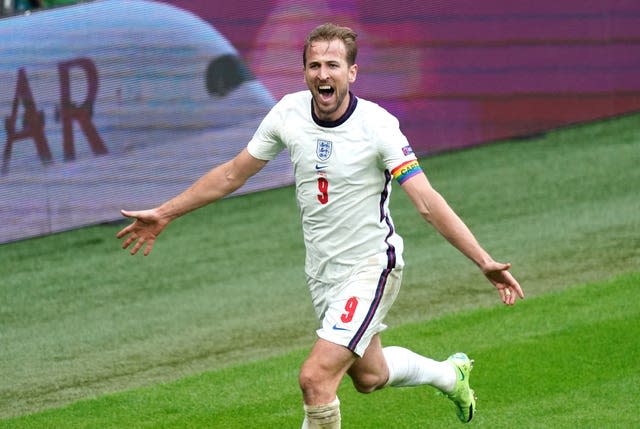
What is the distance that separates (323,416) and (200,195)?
1.36 m

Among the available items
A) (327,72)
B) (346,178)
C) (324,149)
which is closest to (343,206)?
(346,178)

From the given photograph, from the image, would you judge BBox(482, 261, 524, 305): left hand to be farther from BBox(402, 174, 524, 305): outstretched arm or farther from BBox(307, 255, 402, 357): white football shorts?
BBox(307, 255, 402, 357): white football shorts

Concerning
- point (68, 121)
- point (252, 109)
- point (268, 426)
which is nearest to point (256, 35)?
point (252, 109)

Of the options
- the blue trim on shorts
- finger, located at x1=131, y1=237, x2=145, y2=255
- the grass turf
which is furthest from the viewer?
the grass turf

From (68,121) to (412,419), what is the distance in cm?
612

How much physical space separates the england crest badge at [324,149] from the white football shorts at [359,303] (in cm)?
53

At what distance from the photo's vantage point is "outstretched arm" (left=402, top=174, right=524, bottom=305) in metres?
5.77

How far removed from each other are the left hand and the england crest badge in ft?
3.02

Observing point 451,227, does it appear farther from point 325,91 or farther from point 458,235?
point 325,91

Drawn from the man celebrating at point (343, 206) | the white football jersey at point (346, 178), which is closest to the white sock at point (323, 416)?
the man celebrating at point (343, 206)

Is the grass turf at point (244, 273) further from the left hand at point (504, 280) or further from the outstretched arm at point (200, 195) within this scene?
the left hand at point (504, 280)

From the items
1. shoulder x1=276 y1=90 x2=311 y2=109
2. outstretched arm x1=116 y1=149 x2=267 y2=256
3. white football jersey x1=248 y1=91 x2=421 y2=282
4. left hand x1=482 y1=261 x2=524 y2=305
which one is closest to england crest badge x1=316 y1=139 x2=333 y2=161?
white football jersey x1=248 y1=91 x2=421 y2=282

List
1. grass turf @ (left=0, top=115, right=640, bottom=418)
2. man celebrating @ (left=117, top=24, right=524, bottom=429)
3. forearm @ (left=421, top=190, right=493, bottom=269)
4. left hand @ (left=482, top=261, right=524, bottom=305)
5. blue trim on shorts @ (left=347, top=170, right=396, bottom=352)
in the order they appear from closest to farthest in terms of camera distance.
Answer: left hand @ (left=482, top=261, right=524, bottom=305) → forearm @ (left=421, top=190, right=493, bottom=269) → man celebrating @ (left=117, top=24, right=524, bottom=429) → blue trim on shorts @ (left=347, top=170, right=396, bottom=352) → grass turf @ (left=0, top=115, right=640, bottom=418)

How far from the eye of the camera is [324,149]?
241 inches
